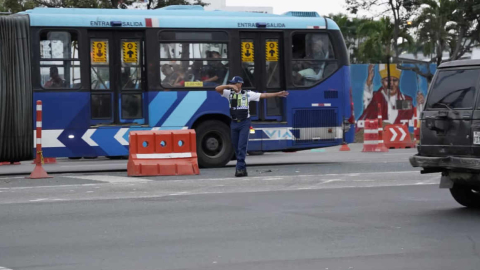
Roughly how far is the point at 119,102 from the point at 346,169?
4.68m

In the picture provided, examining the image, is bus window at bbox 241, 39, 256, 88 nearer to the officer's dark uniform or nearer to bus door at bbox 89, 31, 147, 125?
bus door at bbox 89, 31, 147, 125

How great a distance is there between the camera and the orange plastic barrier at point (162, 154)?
47.9 feet

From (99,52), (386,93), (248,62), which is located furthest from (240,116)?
(386,93)

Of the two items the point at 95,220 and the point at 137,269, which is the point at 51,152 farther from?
the point at 137,269

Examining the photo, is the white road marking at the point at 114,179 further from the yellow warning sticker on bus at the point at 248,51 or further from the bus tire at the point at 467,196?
the bus tire at the point at 467,196

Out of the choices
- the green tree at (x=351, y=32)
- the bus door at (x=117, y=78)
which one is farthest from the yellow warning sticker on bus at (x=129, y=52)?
the green tree at (x=351, y=32)

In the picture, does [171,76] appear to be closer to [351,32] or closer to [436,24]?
[436,24]

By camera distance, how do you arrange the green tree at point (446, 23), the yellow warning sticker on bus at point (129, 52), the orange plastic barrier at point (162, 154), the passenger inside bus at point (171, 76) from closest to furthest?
1. the orange plastic barrier at point (162, 154)
2. the yellow warning sticker on bus at point (129, 52)
3. the passenger inside bus at point (171, 76)
4. the green tree at point (446, 23)

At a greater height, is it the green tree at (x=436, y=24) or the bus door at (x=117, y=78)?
the green tree at (x=436, y=24)

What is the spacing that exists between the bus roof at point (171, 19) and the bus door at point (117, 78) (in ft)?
0.84

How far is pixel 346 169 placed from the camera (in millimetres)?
15578

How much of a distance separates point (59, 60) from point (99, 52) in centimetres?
79

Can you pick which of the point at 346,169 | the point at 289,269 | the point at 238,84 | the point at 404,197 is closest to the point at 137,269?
the point at 289,269

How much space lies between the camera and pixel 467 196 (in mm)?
9820
